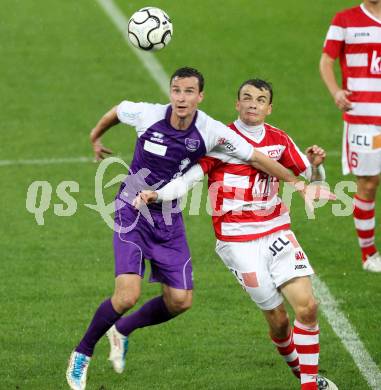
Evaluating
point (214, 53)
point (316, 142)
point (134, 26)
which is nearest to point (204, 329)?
point (134, 26)

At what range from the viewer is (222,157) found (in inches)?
Answer: 330

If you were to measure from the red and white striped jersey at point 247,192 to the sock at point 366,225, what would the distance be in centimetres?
276

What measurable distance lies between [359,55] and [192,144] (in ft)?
10.1

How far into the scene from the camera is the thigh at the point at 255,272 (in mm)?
8219

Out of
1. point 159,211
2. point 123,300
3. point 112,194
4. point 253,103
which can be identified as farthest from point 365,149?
point 123,300

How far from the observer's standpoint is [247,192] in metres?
8.39

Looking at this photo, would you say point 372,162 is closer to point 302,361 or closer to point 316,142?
point 302,361

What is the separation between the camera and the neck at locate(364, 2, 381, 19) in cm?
1088

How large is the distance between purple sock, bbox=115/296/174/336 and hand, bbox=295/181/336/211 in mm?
1267

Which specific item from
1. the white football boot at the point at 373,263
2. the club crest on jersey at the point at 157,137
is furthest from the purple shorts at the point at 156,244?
the white football boot at the point at 373,263

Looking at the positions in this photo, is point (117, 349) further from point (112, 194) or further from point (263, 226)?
point (112, 194)

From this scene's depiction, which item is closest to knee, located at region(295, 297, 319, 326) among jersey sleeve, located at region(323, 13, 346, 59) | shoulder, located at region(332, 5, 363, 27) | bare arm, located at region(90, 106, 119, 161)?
bare arm, located at region(90, 106, 119, 161)

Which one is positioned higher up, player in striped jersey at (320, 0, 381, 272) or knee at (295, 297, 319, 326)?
player in striped jersey at (320, 0, 381, 272)

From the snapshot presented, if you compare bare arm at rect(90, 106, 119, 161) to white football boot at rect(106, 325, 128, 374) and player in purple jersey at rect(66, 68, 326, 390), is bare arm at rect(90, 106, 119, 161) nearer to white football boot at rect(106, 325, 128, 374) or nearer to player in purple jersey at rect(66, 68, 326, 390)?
player in purple jersey at rect(66, 68, 326, 390)
